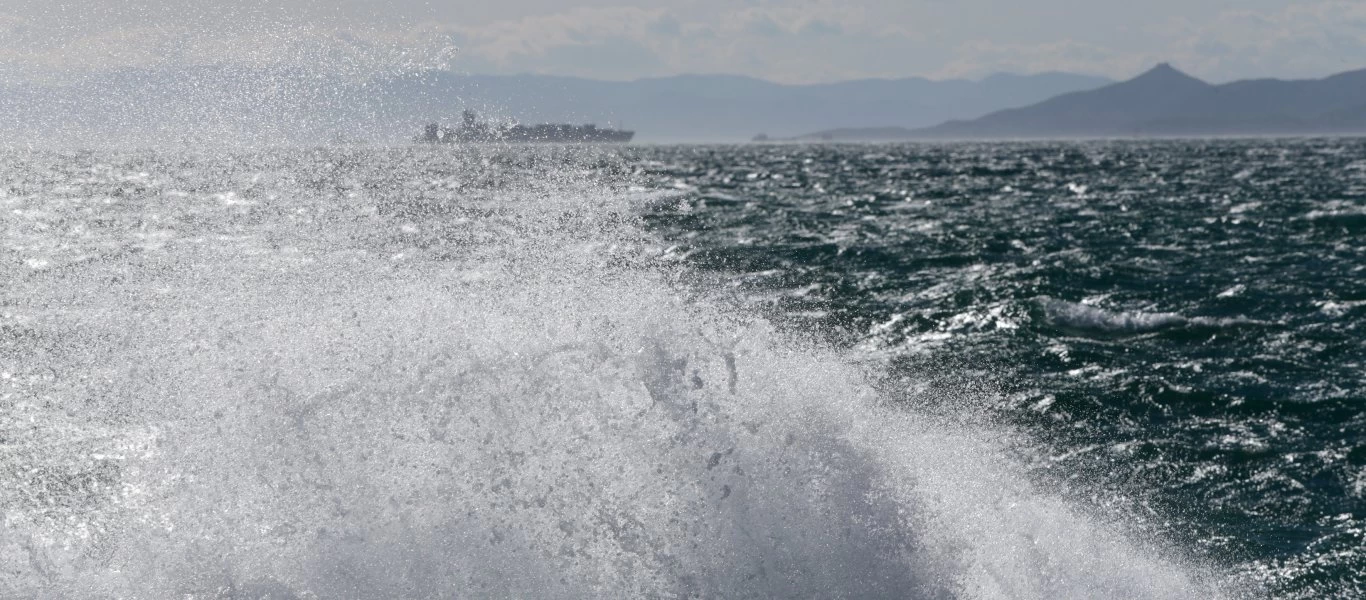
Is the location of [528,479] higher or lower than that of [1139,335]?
higher

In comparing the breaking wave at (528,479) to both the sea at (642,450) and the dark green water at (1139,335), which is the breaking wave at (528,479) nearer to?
the sea at (642,450)

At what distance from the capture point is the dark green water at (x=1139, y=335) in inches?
434

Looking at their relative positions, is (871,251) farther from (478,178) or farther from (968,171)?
(968,171)

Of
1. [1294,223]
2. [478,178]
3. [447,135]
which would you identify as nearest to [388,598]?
[447,135]

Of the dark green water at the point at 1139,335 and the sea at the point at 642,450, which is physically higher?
the sea at the point at 642,450

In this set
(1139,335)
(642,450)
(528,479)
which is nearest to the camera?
(528,479)

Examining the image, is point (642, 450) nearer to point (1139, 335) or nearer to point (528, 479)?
point (528, 479)

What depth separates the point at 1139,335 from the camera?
60.1 feet

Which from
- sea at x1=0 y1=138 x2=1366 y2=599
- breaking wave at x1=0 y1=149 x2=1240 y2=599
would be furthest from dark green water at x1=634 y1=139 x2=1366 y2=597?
breaking wave at x1=0 y1=149 x2=1240 y2=599

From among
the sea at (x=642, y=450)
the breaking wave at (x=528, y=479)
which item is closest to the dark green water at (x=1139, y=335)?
the sea at (x=642, y=450)

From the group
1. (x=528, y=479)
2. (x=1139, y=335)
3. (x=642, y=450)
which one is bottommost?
(x=1139, y=335)

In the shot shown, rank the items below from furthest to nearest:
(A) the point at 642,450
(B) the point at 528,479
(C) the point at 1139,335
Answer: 1. (C) the point at 1139,335
2. (A) the point at 642,450
3. (B) the point at 528,479

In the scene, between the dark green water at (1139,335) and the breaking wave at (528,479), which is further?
the dark green water at (1139,335)

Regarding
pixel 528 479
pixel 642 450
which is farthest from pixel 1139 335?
A: pixel 528 479
